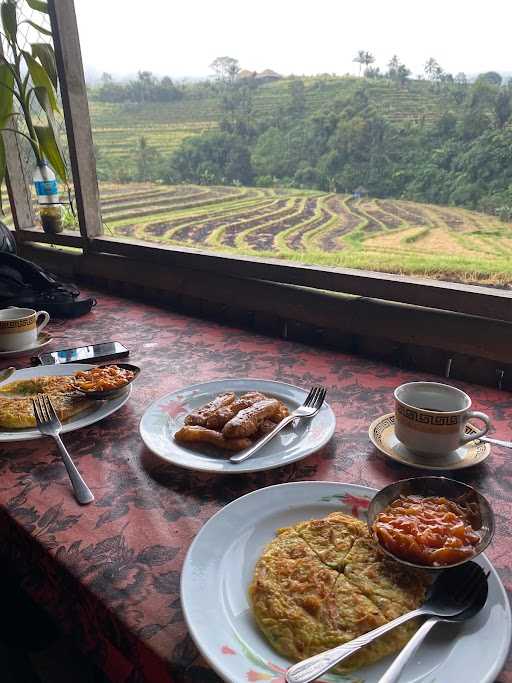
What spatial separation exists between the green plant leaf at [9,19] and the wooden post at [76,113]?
1.00 feet

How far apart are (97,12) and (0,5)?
56cm

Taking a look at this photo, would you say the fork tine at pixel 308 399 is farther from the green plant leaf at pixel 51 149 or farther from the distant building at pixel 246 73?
the green plant leaf at pixel 51 149

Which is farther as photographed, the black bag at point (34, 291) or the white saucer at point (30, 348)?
the black bag at point (34, 291)

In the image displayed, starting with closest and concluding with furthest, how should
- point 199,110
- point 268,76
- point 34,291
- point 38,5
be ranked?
point 268,76 → point 34,291 → point 199,110 → point 38,5

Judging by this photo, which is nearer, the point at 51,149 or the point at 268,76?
the point at 268,76

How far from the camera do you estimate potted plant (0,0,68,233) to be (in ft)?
7.43

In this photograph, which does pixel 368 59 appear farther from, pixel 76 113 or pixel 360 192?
pixel 76 113

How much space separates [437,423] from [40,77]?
7.73ft

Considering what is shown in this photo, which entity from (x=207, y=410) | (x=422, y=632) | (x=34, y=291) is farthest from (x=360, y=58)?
(x=422, y=632)

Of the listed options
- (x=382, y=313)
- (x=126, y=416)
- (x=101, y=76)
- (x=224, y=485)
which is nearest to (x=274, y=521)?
(x=224, y=485)

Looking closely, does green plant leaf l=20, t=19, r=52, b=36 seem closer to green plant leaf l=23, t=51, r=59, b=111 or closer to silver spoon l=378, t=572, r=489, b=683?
green plant leaf l=23, t=51, r=59, b=111

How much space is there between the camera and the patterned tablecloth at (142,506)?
2.08ft

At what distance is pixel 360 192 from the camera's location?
1597mm

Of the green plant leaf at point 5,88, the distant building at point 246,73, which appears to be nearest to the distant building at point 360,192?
the distant building at point 246,73
